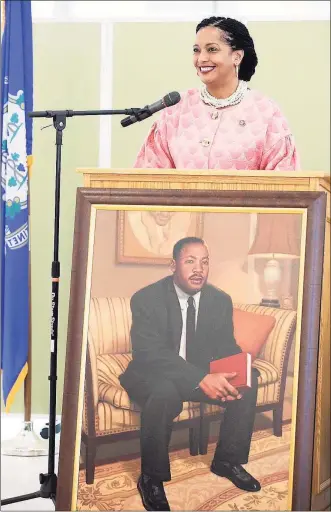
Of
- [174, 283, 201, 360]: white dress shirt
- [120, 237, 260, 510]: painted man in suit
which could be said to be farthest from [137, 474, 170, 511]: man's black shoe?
[174, 283, 201, 360]: white dress shirt

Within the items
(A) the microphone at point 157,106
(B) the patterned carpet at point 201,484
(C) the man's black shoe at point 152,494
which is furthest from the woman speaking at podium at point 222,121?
(C) the man's black shoe at point 152,494

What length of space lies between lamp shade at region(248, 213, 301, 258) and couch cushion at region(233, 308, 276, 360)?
0.19 metres

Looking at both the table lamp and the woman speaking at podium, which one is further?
the woman speaking at podium

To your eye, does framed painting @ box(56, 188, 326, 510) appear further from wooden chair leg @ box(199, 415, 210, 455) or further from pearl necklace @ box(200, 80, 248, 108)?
pearl necklace @ box(200, 80, 248, 108)

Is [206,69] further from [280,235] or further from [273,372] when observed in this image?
[273,372]

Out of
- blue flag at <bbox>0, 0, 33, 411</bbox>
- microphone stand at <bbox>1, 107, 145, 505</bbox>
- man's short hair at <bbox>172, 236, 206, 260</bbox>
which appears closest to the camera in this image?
man's short hair at <bbox>172, 236, 206, 260</bbox>

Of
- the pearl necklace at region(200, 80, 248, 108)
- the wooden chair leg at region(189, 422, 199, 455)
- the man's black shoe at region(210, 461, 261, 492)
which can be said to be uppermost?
the pearl necklace at region(200, 80, 248, 108)

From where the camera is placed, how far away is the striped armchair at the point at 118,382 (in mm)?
→ 2424

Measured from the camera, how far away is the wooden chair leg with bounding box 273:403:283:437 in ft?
7.91

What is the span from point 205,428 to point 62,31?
266 centimetres

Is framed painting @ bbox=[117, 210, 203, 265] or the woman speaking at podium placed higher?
the woman speaking at podium

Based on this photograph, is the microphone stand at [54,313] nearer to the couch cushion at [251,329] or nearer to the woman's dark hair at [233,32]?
the woman's dark hair at [233,32]

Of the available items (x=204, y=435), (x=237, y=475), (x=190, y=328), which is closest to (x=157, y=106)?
(x=190, y=328)

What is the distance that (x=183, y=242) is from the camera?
2.49 metres
